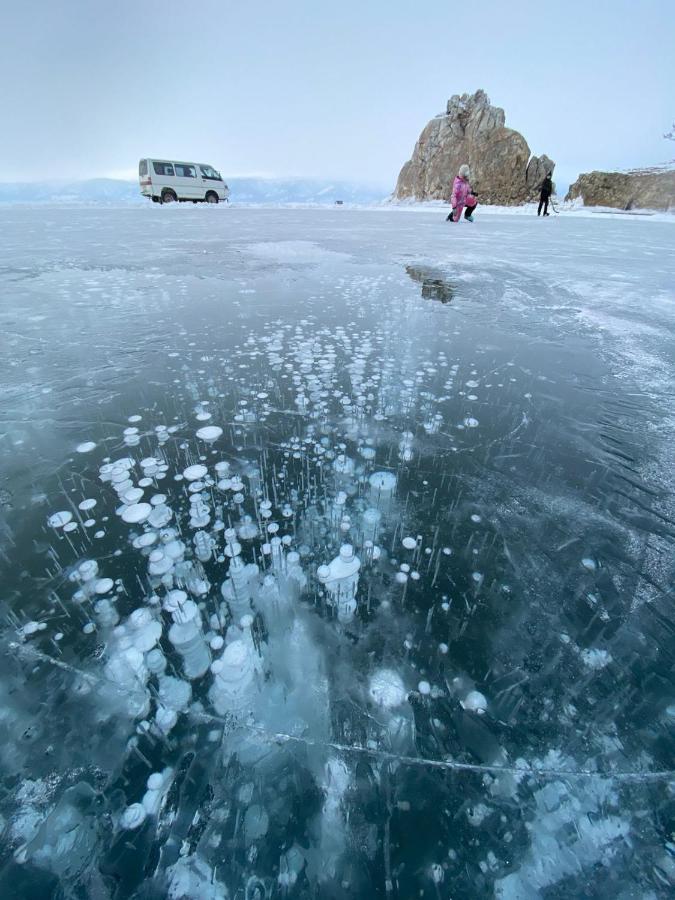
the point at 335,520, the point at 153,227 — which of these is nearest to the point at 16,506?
the point at 335,520

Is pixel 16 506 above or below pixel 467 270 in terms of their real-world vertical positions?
below

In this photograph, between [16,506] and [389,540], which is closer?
[389,540]

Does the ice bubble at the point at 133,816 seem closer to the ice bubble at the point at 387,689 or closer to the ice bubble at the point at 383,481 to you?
the ice bubble at the point at 387,689

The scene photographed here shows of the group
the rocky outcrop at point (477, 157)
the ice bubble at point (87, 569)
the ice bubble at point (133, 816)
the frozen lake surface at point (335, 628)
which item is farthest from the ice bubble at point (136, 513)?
the rocky outcrop at point (477, 157)

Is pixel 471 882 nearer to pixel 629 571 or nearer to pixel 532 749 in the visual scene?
pixel 532 749

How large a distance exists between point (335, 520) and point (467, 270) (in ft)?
24.5

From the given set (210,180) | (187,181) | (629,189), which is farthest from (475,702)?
(629,189)

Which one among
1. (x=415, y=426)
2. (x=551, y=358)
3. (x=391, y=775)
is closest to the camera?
(x=391, y=775)

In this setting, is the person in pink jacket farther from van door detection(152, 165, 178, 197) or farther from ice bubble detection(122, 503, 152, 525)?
ice bubble detection(122, 503, 152, 525)

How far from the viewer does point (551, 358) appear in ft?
13.2

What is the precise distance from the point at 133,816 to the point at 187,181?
2616cm

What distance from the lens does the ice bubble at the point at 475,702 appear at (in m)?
1.34

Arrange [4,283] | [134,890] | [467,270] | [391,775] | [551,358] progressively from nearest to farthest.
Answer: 1. [134,890]
2. [391,775]
3. [551,358]
4. [4,283]
5. [467,270]

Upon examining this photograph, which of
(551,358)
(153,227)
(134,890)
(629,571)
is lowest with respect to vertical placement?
(134,890)
